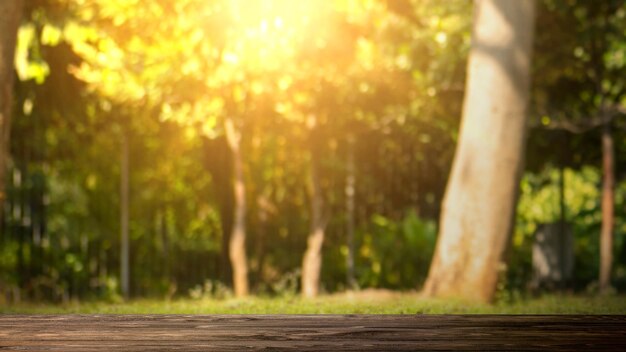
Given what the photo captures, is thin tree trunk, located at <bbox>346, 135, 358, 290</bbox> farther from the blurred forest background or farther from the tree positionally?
the tree

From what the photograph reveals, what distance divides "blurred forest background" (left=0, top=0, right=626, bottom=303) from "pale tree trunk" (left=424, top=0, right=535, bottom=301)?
Result: 0.70ft

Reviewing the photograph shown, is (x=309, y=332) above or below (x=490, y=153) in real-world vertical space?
below

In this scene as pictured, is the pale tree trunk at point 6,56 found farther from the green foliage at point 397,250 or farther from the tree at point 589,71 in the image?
the green foliage at point 397,250

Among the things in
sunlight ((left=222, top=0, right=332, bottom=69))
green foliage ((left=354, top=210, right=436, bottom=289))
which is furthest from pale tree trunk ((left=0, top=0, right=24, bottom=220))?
green foliage ((left=354, top=210, right=436, bottom=289))

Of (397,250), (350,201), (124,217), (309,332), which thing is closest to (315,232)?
(350,201)

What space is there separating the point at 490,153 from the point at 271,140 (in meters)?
5.42

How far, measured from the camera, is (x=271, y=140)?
14812 mm

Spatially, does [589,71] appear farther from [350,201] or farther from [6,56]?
[6,56]

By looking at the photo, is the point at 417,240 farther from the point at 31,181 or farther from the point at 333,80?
the point at 31,181

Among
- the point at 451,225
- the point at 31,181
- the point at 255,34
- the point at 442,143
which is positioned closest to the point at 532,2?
the point at 451,225

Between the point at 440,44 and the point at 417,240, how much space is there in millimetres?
3867

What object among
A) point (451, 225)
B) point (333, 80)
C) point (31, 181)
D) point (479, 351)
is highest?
point (333, 80)

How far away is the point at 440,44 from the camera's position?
12914 mm

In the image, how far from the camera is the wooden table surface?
4.14 metres
